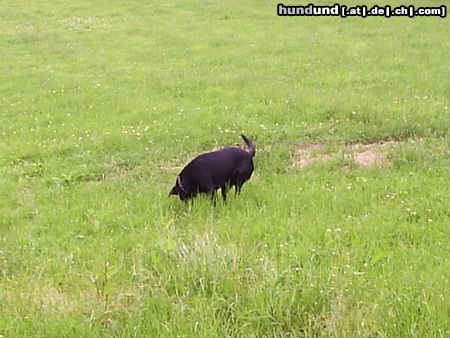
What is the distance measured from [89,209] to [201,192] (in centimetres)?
134

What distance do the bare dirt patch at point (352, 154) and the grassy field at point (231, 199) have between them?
75mm

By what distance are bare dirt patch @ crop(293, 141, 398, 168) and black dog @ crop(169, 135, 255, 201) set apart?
4.88 feet

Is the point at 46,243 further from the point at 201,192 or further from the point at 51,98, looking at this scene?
the point at 51,98

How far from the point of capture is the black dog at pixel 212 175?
6.87 m

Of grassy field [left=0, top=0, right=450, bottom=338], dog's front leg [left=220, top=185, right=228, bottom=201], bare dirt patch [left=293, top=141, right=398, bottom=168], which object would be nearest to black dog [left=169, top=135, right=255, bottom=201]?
dog's front leg [left=220, top=185, right=228, bottom=201]

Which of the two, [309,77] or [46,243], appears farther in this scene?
[309,77]

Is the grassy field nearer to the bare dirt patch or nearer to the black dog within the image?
the bare dirt patch

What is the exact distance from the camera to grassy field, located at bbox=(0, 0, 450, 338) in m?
4.16

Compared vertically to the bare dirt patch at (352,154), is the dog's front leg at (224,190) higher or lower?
higher

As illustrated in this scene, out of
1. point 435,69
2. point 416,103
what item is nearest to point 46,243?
point 416,103

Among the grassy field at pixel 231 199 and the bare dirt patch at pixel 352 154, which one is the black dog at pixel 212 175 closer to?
the grassy field at pixel 231 199

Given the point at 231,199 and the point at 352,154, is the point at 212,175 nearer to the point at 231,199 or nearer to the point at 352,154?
the point at 231,199

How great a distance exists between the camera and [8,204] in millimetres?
7715

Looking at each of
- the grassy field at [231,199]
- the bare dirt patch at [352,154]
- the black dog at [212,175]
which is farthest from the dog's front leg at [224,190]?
the bare dirt patch at [352,154]
